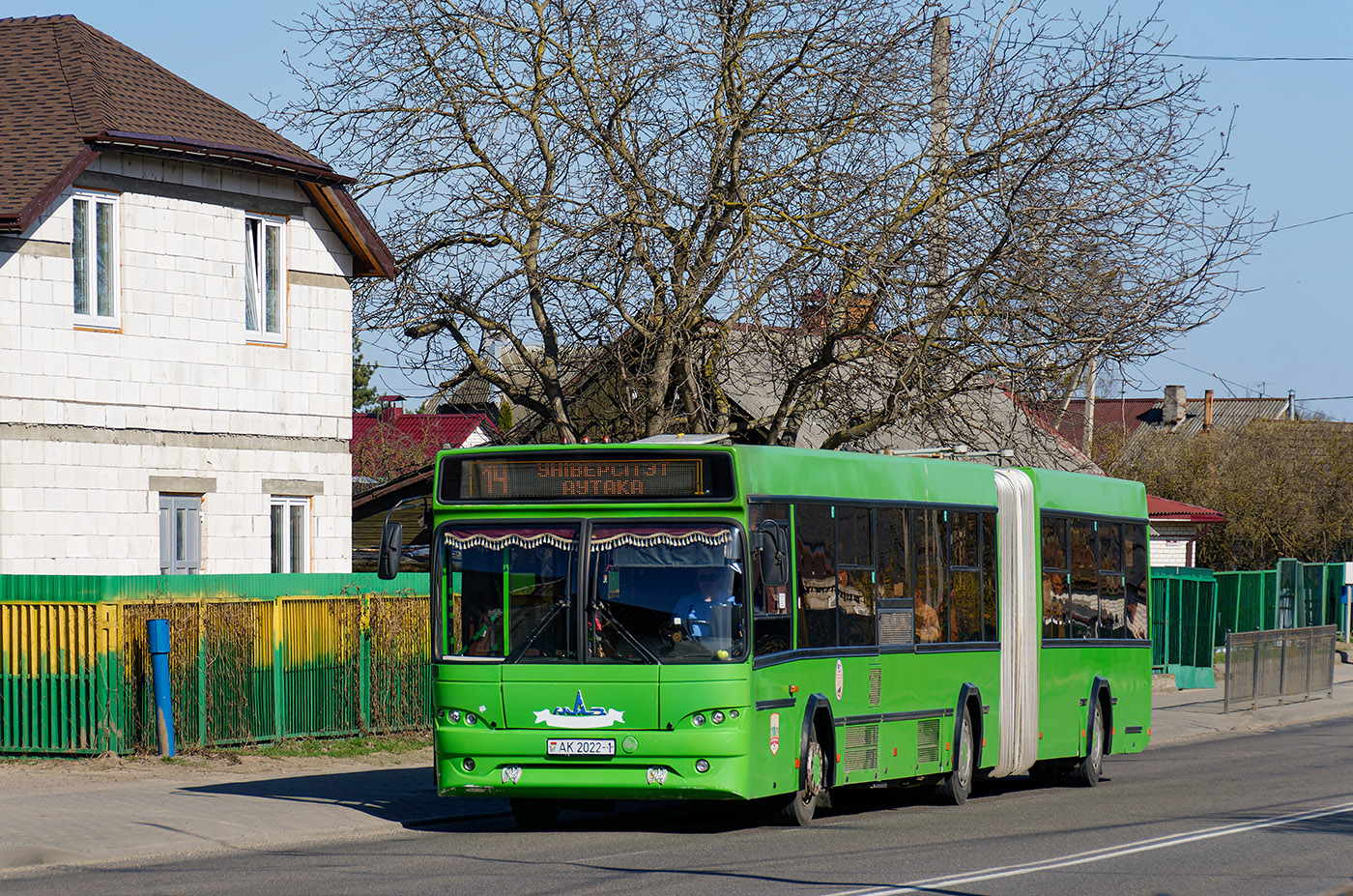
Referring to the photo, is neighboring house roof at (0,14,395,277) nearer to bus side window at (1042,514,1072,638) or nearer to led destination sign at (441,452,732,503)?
led destination sign at (441,452,732,503)

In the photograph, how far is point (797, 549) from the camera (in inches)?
519

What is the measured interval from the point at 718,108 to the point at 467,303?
433 cm

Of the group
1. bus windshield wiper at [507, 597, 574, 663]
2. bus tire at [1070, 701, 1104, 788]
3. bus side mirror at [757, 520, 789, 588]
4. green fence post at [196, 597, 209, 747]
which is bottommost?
bus tire at [1070, 701, 1104, 788]

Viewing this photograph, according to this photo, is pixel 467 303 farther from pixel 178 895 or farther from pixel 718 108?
pixel 178 895

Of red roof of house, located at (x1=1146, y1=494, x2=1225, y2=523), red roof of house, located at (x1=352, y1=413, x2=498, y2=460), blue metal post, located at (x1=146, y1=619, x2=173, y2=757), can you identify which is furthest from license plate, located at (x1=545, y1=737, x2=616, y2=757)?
red roof of house, located at (x1=1146, y1=494, x2=1225, y2=523)

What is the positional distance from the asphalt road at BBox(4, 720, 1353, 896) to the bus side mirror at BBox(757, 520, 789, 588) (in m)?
1.82

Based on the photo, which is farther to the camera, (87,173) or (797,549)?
(87,173)

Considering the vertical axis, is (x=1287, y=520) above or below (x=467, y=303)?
below

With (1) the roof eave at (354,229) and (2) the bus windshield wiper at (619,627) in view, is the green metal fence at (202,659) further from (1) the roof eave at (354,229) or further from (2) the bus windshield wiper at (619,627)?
(2) the bus windshield wiper at (619,627)

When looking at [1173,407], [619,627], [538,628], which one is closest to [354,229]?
[538,628]

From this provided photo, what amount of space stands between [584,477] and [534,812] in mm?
2810

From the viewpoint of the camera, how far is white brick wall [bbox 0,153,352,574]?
19875 mm

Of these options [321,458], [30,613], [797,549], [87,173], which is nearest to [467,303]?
[321,458]

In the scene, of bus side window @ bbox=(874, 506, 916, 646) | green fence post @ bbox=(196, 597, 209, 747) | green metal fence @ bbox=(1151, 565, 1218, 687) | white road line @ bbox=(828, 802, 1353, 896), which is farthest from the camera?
green metal fence @ bbox=(1151, 565, 1218, 687)
